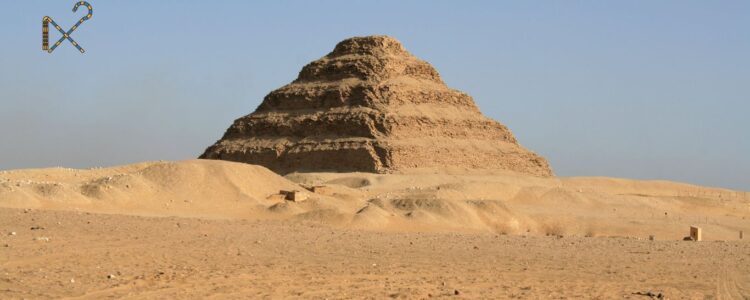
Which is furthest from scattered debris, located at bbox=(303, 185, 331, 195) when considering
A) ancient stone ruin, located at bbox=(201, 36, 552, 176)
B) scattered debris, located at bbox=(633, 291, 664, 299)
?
ancient stone ruin, located at bbox=(201, 36, 552, 176)

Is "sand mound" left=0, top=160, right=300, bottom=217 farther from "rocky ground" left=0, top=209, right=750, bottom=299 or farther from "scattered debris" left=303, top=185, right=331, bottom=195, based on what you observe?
"rocky ground" left=0, top=209, right=750, bottom=299

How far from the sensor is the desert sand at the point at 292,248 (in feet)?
34.1

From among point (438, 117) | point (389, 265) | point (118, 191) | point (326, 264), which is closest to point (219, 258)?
point (326, 264)

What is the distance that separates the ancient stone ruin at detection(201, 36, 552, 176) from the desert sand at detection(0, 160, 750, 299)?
25.5 metres

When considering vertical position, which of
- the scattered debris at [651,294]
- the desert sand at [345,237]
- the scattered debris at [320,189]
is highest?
the scattered debris at [320,189]

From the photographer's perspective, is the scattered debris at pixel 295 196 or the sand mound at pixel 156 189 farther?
the scattered debris at pixel 295 196

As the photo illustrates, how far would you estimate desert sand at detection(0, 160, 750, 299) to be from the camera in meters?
10.4

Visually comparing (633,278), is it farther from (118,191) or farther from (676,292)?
(118,191)

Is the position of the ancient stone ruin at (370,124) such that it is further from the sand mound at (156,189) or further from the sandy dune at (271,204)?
the sand mound at (156,189)

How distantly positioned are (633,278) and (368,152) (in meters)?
41.6

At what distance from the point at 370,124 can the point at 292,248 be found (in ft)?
137

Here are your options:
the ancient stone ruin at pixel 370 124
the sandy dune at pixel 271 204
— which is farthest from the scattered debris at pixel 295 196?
the ancient stone ruin at pixel 370 124

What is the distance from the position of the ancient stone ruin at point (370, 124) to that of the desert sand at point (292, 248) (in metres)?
25.5

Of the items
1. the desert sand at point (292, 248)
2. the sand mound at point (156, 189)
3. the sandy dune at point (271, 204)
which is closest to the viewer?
the desert sand at point (292, 248)
